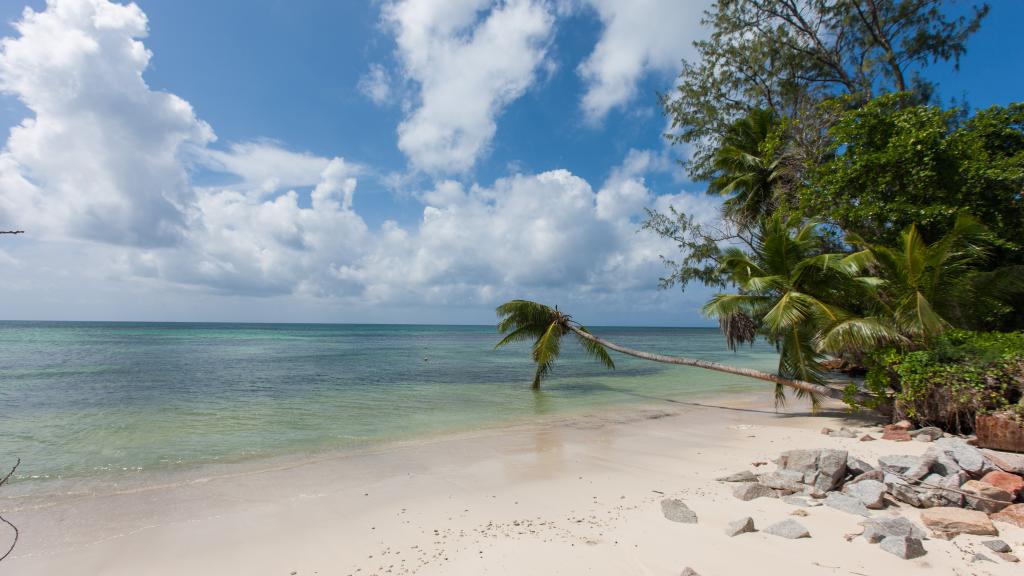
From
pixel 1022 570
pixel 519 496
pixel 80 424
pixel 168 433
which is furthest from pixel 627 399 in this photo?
pixel 80 424

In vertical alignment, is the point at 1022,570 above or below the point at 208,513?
above

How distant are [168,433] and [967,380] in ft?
48.9

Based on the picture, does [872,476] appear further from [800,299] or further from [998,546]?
[800,299]

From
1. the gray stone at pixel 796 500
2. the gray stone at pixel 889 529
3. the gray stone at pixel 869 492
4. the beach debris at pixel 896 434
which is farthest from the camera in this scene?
the beach debris at pixel 896 434

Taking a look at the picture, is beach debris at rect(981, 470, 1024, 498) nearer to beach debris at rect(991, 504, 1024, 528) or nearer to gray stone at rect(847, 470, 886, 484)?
beach debris at rect(991, 504, 1024, 528)

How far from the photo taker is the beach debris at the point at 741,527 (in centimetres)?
437

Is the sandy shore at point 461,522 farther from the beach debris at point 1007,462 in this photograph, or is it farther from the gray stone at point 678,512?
the beach debris at point 1007,462

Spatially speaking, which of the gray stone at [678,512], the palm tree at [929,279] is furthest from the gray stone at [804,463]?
the palm tree at [929,279]

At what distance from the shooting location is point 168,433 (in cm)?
959

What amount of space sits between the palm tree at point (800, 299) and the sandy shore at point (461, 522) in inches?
91.6

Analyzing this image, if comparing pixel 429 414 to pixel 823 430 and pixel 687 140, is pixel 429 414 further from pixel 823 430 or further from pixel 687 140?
pixel 687 140

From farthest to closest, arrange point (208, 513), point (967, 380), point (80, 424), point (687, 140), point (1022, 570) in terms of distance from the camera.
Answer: point (687, 140)
point (80, 424)
point (967, 380)
point (208, 513)
point (1022, 570)

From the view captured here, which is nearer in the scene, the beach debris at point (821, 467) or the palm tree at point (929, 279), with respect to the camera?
the beach debris at point (821, 467)

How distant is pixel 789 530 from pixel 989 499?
219 cm
